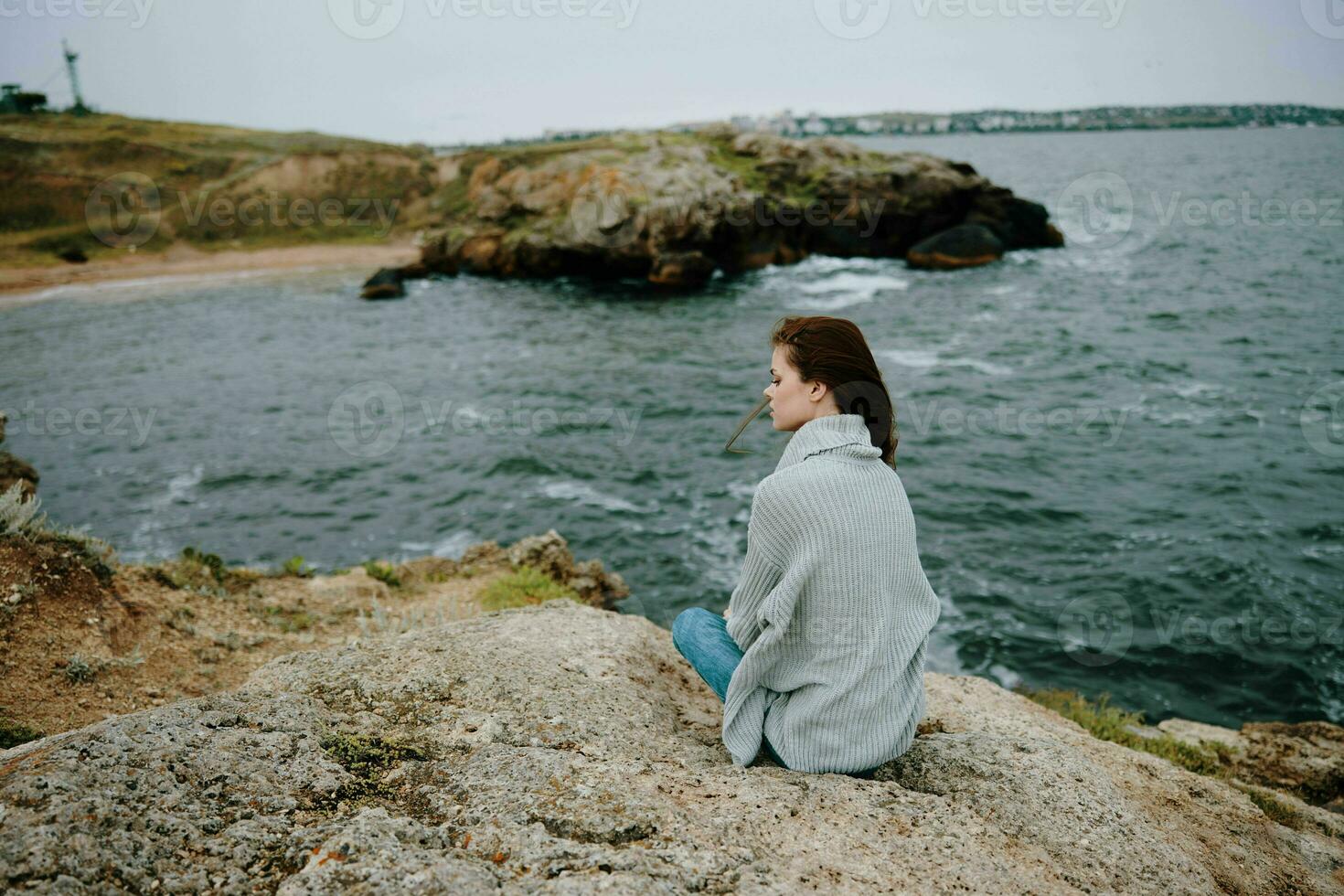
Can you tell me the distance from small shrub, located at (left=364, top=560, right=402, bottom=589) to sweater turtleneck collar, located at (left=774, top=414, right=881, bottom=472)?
808 cm

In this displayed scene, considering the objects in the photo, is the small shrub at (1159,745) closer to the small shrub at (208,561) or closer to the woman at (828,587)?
the woman at (828,587)

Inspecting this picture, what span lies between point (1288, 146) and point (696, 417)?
6403 inches

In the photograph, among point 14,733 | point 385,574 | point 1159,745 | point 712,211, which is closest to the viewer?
point 14,733

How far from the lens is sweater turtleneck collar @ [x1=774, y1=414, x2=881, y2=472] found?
343 cm

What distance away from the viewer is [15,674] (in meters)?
5.36

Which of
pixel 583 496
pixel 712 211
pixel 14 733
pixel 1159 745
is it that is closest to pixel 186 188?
pixel 712 211

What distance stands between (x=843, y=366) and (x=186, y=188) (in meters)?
73.2

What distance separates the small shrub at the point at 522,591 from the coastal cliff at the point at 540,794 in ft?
10.7

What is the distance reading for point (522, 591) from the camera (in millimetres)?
9531

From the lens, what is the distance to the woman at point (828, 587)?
333cm

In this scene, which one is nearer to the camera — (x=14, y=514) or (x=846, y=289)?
(x=14, y=514)

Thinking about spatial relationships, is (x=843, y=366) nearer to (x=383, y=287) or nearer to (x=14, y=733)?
(x=14, y=733)

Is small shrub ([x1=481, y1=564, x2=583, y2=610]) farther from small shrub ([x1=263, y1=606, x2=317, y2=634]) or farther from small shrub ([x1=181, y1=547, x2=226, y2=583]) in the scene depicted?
small shrub ([x1=181, y1=547, x2=226, y2=583])

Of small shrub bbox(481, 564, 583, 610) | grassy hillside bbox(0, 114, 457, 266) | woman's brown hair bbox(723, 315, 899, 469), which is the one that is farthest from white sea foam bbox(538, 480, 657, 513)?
grassy hillside bbox(0, 114, 457, 266)
